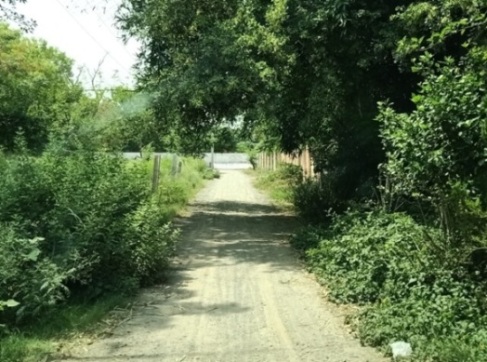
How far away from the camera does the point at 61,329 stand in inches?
243

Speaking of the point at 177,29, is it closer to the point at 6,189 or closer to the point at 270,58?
the point at 270,58

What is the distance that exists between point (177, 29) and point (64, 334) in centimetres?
944

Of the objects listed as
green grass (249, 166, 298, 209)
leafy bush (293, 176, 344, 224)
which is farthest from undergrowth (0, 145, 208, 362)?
green grass (249, 166, 298, 209)

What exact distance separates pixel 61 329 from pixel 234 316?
195 centimetres

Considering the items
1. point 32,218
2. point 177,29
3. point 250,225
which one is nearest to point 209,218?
point 250,225

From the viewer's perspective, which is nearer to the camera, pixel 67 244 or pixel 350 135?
pixel 67 244

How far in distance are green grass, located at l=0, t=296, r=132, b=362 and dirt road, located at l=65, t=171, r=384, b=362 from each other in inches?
9.5

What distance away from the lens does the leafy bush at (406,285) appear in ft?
18.6

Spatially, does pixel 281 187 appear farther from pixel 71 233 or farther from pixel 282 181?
pixel 71 233

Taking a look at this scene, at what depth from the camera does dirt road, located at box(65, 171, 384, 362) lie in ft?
18.6

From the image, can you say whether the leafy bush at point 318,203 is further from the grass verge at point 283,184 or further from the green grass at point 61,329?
the green grass at point 61,329

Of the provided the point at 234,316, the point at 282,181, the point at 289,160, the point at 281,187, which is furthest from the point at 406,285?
the point at 289,160

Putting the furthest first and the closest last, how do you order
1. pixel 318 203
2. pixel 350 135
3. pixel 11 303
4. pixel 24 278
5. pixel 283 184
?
1. pixel 283 184
2. pixel 318 203
3. pixel 350 135
4. pixel 24 278
5. pixel 11 303

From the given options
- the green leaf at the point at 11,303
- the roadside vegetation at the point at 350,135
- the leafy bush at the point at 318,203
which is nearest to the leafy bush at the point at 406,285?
the roadside vegetation at the point at 350,135
